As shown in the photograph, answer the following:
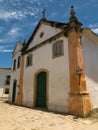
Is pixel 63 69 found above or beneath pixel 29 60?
beneath

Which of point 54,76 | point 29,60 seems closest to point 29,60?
point 29,60

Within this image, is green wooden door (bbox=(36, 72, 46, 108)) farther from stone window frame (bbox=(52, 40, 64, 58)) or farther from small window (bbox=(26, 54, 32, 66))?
small window (bbox=(26, 54, 32, 66))

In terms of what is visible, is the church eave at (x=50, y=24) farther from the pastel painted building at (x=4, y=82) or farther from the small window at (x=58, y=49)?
the pastel painted building at (x=4, y=82)

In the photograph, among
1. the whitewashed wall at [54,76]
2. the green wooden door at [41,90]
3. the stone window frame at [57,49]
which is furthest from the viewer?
the green wooden door at [41,90]

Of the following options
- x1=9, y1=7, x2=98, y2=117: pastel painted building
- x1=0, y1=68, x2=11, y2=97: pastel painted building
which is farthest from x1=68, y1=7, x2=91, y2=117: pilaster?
x1=0, y1=68, x2=11, y2=97: pastel painted building

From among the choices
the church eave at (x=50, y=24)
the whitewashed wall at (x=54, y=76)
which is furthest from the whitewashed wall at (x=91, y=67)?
the church eave at (x=50, y=24)

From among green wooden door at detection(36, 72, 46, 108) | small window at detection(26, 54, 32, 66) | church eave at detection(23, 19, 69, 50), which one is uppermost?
church eave at detection(23, 19, 69, 50)

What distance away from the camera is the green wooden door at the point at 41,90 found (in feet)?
36.8

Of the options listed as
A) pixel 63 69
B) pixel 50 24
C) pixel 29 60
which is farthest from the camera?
pixel 29 60

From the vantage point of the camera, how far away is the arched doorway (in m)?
11.2

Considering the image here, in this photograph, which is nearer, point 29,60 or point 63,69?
point 63,69

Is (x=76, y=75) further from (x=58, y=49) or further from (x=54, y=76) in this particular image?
(x=58, y=49)

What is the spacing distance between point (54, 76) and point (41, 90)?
213 centimetres

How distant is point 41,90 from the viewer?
11.6 m
